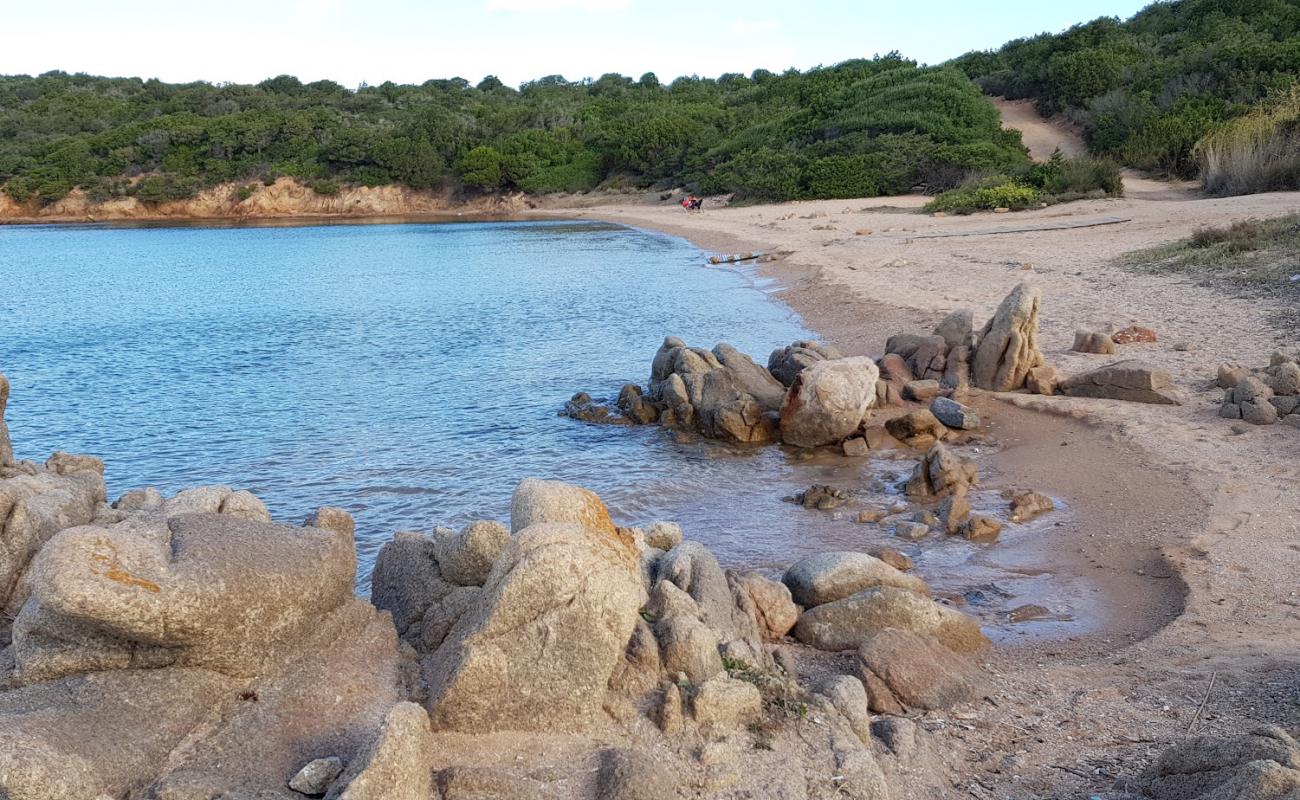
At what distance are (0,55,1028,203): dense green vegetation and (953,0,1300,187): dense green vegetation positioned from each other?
442 centimetres

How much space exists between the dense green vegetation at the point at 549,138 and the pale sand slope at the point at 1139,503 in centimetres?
2008

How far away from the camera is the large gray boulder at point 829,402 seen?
524 inches

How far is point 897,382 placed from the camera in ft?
50.1

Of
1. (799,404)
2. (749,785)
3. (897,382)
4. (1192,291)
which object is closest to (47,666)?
(749,785)

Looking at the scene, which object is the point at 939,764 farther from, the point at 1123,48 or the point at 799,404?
the point at 1123,48

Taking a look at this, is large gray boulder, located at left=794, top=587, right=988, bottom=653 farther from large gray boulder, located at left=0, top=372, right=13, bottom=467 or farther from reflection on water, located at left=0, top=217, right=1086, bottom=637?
large gray boulder, located at left=0, top=372, right=13, bottom=467

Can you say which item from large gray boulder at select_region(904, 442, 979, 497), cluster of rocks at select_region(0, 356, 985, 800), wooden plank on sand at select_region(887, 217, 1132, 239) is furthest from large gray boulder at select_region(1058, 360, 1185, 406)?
wooden plank on sand at select_region(887, 217, 1132, 239)

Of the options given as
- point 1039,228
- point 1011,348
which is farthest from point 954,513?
point 1039,228

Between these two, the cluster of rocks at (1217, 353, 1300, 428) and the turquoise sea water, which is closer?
the cluster of rocks at (1217, 353, 1300, 428)

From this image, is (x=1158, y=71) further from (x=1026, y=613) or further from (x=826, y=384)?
(x=1026, y=613)

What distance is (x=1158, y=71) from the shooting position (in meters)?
47.6

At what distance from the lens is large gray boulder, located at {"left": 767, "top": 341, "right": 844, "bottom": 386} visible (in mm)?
15695

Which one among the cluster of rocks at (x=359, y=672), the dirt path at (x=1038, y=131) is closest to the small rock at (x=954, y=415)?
the cluster of rocks at (x=359, y=672)

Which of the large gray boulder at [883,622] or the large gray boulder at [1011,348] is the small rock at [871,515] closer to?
the large gray boulder at [883,622]
